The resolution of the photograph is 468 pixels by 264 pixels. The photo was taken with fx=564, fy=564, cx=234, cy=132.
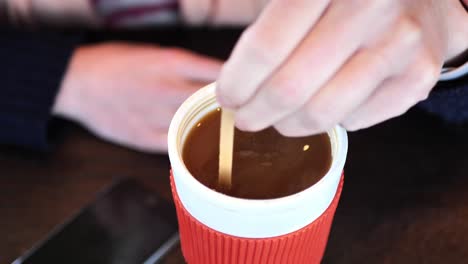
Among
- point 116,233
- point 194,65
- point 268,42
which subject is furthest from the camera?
point 194,65

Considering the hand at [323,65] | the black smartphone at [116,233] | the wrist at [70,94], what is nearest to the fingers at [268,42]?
the hand at [323,65]

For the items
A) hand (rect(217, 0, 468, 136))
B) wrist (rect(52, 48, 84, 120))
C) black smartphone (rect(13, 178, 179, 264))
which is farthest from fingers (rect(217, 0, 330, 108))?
wrist (rect(52, 48, 84, 120))

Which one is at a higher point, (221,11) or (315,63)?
(315,63)

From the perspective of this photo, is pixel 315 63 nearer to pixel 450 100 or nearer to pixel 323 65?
pixel 323 65

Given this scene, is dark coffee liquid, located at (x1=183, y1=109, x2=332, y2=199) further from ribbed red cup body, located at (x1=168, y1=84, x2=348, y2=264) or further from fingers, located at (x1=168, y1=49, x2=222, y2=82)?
fingers, located at (x1=168, y1=49, x2=222, y2=82)

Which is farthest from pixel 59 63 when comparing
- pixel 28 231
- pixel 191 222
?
pixel 191 222

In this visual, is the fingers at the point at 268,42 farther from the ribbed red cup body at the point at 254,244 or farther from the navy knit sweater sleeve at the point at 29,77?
the navy knit sweater sleeve at the point at 29,77

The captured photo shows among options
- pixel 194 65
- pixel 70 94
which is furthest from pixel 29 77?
pixel 194 65
